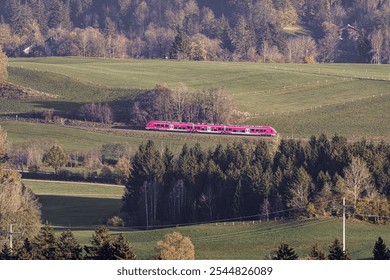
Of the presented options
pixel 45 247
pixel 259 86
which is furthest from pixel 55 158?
pixel 45 247

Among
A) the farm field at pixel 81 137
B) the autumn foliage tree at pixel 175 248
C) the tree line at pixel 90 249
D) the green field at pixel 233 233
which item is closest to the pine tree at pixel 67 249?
the tree line at pixel 90 249

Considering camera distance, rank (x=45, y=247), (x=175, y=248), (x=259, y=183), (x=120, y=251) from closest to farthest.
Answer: (x=120, y=251), (x=45, y=247), (x=175, y=248), (x=259, y=183)

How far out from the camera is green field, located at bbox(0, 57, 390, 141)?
14712 cm

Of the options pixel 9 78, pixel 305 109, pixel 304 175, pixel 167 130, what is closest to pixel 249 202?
pixel 304 175

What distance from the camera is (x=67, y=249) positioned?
6359cm

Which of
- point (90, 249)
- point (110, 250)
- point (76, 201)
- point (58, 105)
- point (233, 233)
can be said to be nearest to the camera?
point (110, 250)

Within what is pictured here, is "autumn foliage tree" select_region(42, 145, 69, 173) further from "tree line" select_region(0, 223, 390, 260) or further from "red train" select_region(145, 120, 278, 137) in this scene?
"tree line" select_region(0, 223, 390, 260)

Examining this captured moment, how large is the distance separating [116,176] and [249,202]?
74.4 feet

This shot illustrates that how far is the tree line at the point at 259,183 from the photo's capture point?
92.3 metres

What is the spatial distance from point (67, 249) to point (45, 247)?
2221 mm

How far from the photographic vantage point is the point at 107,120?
14738 cm

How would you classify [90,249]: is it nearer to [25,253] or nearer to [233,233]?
[25,253]

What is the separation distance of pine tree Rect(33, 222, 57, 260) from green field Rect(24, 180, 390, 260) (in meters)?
7.52

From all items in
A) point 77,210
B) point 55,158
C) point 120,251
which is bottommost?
point 77,210
